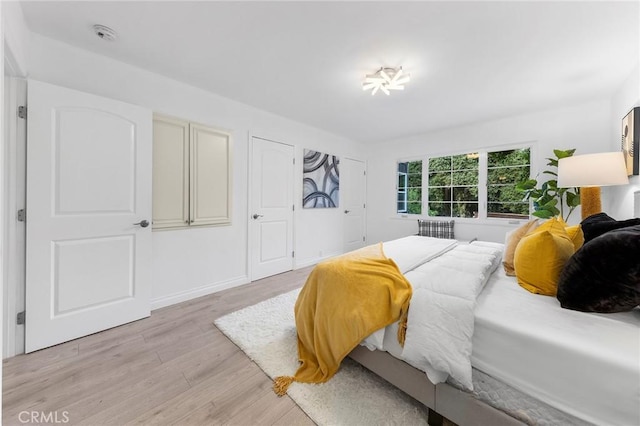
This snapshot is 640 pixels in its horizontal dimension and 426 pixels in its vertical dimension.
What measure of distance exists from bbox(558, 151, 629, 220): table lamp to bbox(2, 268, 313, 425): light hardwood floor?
9.55 ft

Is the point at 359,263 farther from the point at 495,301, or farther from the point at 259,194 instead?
the point at 259,194

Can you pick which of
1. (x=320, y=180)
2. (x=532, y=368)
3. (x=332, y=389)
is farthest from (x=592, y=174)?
(x=320, y=180)

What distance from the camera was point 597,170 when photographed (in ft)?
7.13

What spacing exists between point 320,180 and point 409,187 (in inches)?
71.0

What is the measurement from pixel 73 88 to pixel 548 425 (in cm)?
368

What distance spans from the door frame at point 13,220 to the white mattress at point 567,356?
300 cm

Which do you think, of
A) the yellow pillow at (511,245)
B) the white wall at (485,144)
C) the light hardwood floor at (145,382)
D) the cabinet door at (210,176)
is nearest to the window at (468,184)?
the white wall at (485,144)

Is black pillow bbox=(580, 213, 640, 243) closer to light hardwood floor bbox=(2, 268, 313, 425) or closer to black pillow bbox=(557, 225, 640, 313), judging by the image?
black pillow bbox=(557, 225, 640, 313)

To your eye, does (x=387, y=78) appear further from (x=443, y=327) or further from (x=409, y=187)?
(x=409, y=187)

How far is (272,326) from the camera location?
2193 millimetres

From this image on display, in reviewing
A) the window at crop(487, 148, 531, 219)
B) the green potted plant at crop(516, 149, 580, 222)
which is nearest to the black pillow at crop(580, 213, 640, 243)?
the green potted plant at crop(516, 149, 580, 222)

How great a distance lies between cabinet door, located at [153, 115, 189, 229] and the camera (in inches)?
99.2

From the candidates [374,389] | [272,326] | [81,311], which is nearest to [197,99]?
[81,311]

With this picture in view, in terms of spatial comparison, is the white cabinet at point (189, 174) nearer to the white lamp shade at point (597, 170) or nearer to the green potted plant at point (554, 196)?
the white lamp shade at point (597, 170)
